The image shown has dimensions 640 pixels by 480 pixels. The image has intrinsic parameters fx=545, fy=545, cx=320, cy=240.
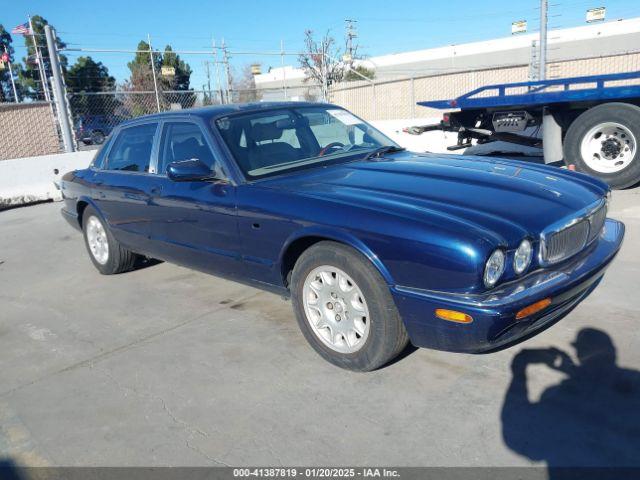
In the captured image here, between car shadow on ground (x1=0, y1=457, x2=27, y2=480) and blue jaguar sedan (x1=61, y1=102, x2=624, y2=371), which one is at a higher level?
blue jaguar sedan (x1=61, y1=102, x2=624, y2=371)

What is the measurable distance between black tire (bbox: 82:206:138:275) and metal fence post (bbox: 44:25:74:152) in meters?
6.36

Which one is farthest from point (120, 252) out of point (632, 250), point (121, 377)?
point (632, 250)

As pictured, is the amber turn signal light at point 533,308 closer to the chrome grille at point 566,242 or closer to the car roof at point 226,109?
the chrome grille at point 566,242

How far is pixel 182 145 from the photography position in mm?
4391

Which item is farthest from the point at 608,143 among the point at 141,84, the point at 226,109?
the point at 141,84

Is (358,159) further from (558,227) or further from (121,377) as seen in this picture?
(121,377)

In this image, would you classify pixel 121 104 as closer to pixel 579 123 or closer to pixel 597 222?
pixel 579 123

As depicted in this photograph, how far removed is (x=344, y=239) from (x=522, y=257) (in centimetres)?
94

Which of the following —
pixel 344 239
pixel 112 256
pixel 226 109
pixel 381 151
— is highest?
pixel 226 109

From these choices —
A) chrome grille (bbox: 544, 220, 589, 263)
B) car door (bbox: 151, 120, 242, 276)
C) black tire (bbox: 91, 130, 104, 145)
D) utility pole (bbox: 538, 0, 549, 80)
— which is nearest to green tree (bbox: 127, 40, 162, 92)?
black tire (bbox: 91, 130, 104, 145)

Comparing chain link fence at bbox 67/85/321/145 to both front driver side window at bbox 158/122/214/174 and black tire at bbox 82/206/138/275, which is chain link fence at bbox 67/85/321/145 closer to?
black tire at bbox 82/206/138/275

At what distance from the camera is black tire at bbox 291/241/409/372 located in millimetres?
2963

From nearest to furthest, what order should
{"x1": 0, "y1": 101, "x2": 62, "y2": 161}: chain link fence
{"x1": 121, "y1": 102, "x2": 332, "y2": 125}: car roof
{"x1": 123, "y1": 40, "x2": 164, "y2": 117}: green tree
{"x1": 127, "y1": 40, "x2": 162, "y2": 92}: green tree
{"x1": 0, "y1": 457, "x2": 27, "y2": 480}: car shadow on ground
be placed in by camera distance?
{"x1": 0, "y1": 457, "x2": 27, "y2": 480}: car shadow on ground → {"x1": 121, "y1": 102, "x2": 332, "y2": 125}: car roof → {"x1": 0, "y1": 101, "x2": 62, "y2": 161}: chain link fence → {"x1": 123, "y1": 40, "x2": 164, "y2": 117}: green tree → {"x1": 127, "y1": 40, "x2": 162, "y2": 92}: green tree

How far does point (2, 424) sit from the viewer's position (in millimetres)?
3061
